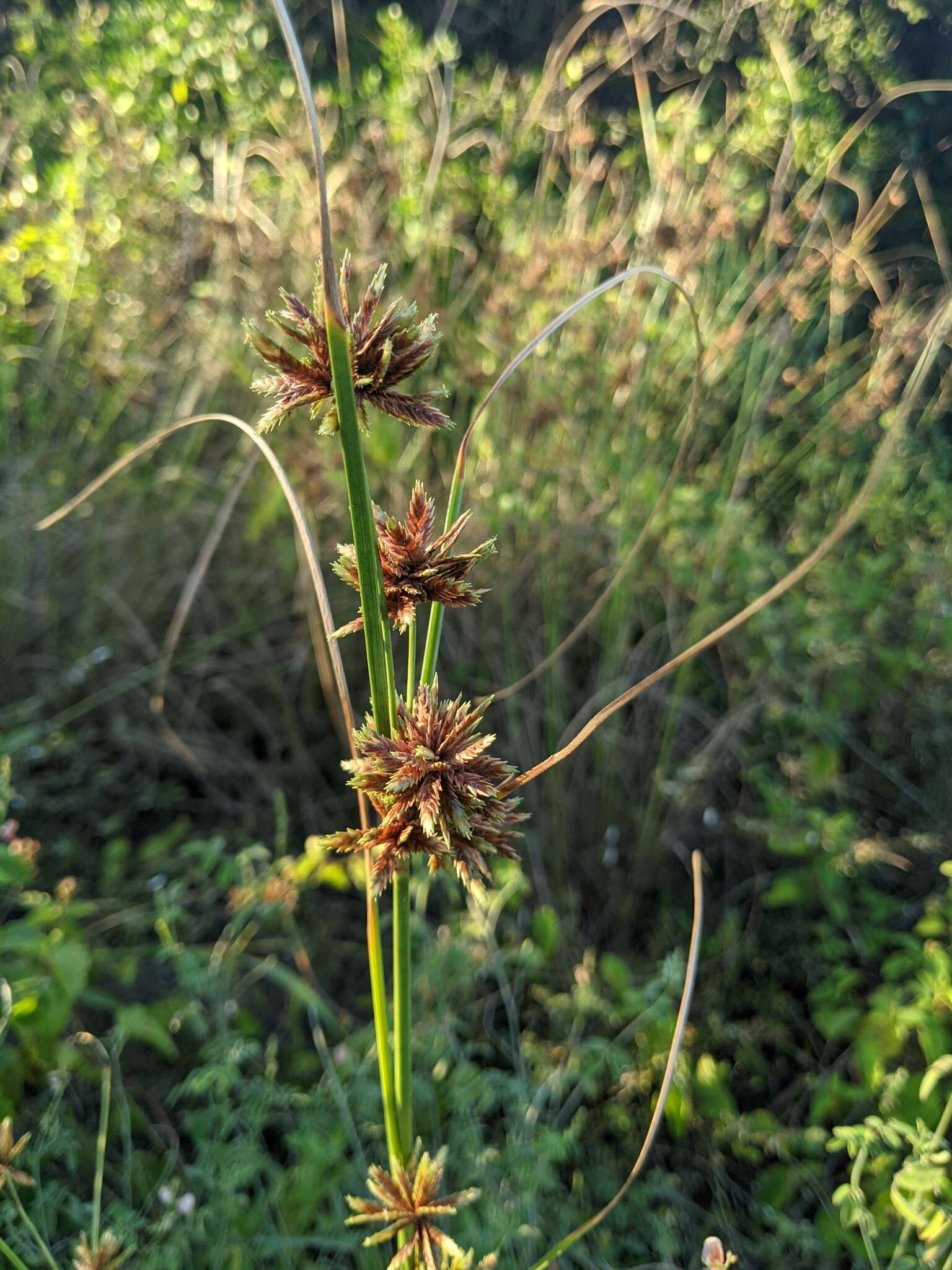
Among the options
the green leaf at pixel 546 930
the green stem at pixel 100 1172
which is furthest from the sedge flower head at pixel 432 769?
the green leaf at pixel 546 930

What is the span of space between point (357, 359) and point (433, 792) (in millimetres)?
205

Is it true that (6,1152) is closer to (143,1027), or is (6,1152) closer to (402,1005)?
(402,1005)

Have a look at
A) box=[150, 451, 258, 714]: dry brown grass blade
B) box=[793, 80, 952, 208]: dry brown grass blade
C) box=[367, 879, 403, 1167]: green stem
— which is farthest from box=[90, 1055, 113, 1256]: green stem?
box=[793, 80, 952, 208]: dry brown grass blade

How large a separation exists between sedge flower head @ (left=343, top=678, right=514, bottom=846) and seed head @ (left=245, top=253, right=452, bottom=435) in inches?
5.6

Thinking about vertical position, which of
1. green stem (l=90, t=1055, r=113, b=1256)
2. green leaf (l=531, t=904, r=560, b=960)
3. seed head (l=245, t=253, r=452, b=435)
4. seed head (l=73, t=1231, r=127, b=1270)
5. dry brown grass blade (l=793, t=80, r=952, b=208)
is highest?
dry brown grass blade (l=793, t=80, r=952, b=208)

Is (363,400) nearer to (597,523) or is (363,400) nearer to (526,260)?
(597,523)

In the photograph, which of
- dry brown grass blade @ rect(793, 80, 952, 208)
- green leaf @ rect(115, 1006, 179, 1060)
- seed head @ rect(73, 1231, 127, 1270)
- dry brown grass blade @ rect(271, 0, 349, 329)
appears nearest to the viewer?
dry brown grass blade @ rect(271, 0, 349, 329)

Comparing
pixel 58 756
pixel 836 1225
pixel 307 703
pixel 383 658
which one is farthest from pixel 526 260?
pixel 836 1225

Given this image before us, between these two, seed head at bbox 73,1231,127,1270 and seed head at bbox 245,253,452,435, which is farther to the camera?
seed head at bbox 73,1231,127,1270

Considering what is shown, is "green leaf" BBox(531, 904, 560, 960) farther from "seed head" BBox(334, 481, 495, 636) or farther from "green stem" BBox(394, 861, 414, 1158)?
"seed head" BBox(334, 481, 495, 636)

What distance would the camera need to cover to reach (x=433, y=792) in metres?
0.40

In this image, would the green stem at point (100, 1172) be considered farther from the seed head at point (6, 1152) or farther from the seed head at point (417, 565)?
the seed head at point (417, 565)

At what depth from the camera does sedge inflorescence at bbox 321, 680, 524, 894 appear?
0.40 metres

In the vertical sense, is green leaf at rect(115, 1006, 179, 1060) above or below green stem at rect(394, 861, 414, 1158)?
below
